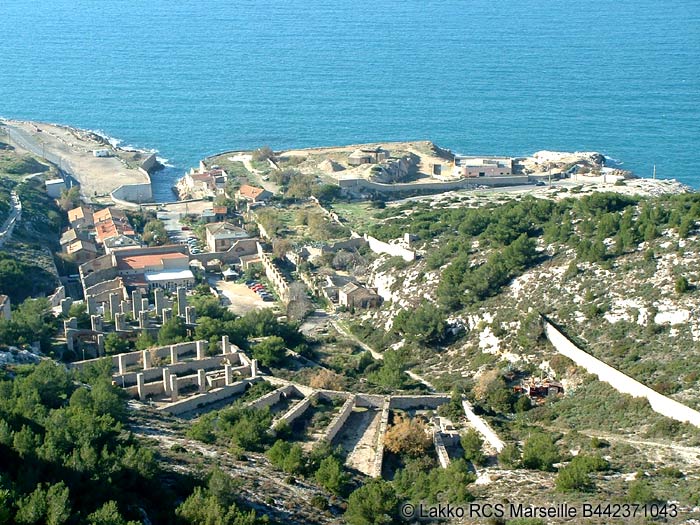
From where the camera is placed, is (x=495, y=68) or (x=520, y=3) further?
(x=520, y=3)

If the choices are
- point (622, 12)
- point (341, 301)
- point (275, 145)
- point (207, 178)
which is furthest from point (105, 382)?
point (622, 12)

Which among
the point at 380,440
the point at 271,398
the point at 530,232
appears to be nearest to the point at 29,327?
the point at 271,398

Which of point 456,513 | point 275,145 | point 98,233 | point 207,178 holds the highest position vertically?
point 275,145

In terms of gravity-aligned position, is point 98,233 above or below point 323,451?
above

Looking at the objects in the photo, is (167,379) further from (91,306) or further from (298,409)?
(91,306)

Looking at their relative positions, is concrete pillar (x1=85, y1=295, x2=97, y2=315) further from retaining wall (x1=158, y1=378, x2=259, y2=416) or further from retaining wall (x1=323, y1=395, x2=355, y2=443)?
retaining wall (x1=323, y1=395, x2=355, y2=443)

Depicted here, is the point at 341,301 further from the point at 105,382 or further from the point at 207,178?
the point at 207,178
